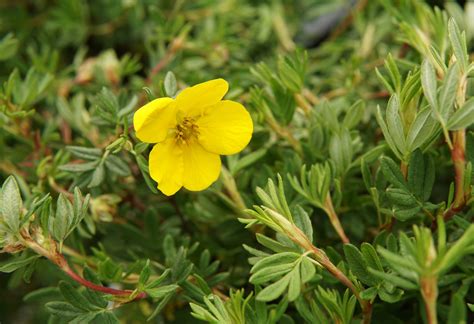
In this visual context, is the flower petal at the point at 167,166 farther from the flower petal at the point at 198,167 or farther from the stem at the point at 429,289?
the stem at the point at 429,289

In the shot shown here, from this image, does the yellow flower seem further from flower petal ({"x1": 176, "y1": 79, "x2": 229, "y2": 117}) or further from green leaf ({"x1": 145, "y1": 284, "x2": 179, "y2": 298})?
green leaf ({"x1": 145, "y1": 284, "x2": 179, "y2": 298})

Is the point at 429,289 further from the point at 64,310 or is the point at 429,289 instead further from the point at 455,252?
the point at 64,310

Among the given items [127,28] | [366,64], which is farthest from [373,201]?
[127,28]

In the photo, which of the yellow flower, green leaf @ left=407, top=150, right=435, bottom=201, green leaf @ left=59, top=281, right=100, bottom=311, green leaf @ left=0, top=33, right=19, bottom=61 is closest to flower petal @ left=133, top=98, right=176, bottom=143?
the yellow flower

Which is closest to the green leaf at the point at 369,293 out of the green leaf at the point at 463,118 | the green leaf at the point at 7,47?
the green leaf at the point at 463,118

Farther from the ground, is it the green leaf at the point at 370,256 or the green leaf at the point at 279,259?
the green leaf at the point at 370,256

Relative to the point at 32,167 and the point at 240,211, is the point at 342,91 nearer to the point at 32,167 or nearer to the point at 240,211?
the point at 240,211

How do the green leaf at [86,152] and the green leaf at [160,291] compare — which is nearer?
the green leaf at [160,291]
